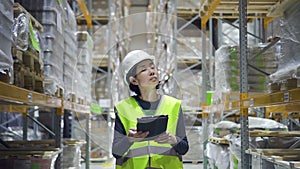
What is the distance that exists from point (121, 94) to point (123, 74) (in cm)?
51

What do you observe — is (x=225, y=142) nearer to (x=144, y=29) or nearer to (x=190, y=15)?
(x=144, y=29)

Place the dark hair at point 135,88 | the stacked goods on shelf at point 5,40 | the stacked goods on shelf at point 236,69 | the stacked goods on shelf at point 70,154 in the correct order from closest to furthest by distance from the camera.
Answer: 1. the stacked goods on shelf at point 5,40
2. the dark hair at point 135,88
3. the stacked goods on shelf at point 236,69
4. the stacked goods on shelf at point 70,154

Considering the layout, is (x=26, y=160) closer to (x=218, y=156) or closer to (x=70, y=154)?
(x=70, y=154)

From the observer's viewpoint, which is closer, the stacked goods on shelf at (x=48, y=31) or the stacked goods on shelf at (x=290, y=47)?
the stacked goods on shelf at (x=290, y=47)

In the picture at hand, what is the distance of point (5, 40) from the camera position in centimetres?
287

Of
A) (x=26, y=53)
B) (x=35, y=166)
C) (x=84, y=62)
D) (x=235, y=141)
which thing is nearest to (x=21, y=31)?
(x=26, y=53)

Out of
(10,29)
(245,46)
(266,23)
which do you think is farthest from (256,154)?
(266,23)

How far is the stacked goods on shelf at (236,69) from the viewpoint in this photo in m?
5.31

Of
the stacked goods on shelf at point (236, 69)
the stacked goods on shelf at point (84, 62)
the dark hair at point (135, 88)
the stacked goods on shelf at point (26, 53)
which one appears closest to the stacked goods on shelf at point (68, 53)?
the stacked goods on shelf at point (84, 62)

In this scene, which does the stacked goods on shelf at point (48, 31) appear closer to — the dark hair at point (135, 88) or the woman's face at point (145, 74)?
the dark hair at point (135, 88)

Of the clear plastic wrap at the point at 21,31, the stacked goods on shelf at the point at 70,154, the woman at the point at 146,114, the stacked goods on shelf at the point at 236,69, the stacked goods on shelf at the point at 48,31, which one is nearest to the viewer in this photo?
the woman at the point at 146,114

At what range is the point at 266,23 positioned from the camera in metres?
6.63

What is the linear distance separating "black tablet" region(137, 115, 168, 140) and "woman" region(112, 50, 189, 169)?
0.04m

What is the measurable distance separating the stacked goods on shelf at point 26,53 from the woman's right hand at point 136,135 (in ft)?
3.49
